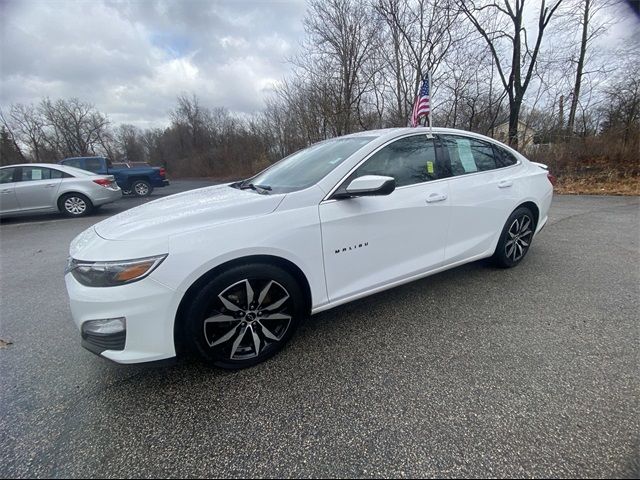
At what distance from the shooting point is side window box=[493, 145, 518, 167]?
3.40 m

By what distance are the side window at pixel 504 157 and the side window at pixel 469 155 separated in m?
0.06

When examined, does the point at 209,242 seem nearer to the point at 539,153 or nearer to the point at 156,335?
the point at 156,335

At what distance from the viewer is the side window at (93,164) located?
12323 mm

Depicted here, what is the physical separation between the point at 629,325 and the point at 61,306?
529cm

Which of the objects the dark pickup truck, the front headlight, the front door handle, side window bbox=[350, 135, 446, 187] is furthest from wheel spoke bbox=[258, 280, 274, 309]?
the dark pickup truck

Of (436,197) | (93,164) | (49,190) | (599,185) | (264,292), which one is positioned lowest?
(264,292)

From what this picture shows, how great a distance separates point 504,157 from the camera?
11.4 ft

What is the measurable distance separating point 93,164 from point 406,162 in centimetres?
1428

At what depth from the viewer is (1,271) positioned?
4355 millimetres

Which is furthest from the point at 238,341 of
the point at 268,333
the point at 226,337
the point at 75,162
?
the point at 75,162

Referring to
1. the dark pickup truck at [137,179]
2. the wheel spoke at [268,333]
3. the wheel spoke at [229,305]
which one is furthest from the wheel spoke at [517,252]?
the dark pickup truck at [137,179]

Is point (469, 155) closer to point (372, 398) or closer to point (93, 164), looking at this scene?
point (372, 398)

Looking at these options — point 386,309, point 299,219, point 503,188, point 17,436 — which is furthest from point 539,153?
point 17,436

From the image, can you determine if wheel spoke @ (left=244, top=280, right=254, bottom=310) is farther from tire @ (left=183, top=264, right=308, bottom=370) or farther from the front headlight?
the front headlight
